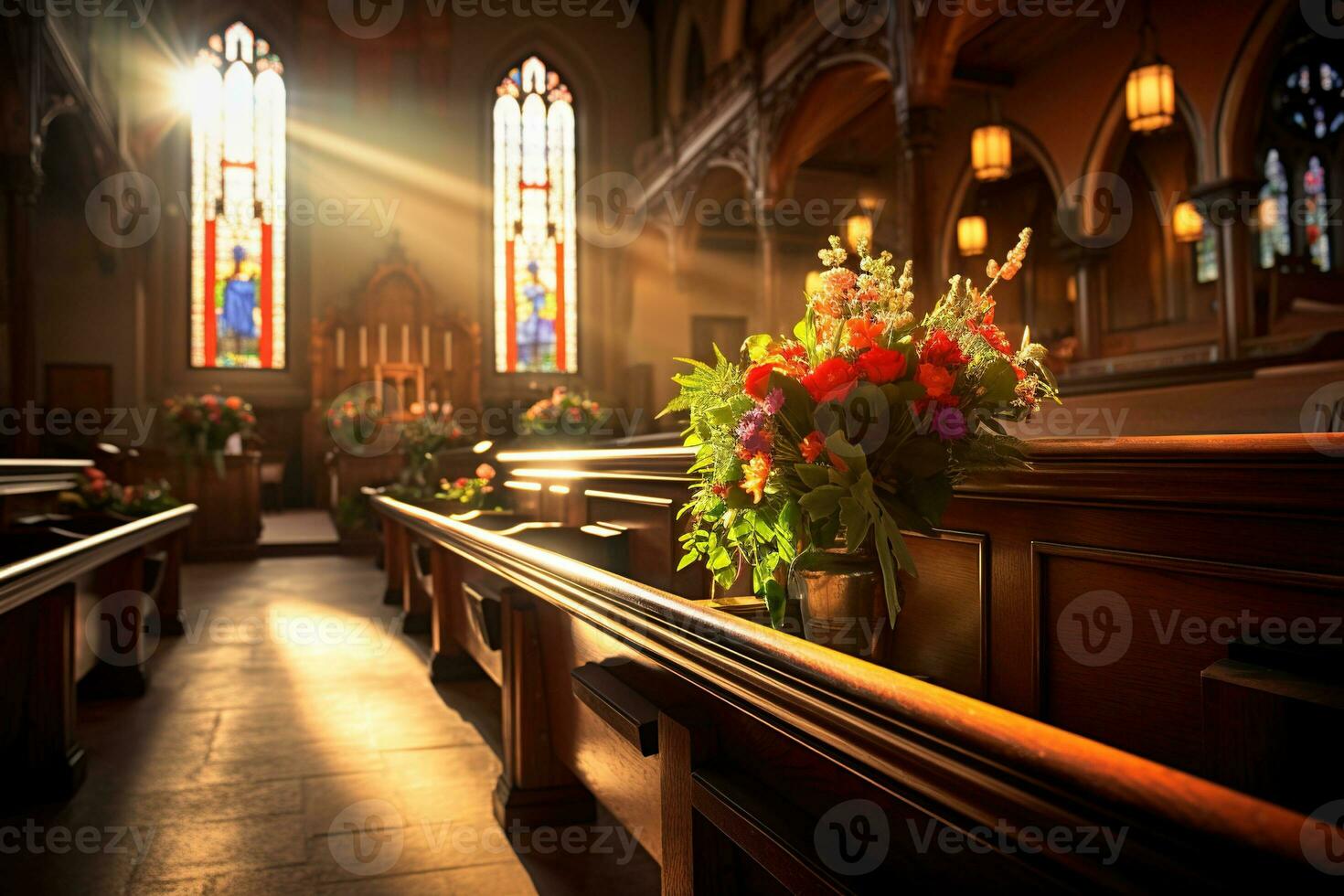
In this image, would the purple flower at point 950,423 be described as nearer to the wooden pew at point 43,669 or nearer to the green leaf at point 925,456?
the green leaf at point 925,456

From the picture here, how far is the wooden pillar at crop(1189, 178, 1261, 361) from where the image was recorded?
6352 millimetres

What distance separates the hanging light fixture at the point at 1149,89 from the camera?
5215 millimetres

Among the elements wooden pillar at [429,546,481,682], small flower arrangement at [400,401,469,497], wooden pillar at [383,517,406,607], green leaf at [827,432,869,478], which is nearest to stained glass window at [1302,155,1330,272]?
small flower arrangement at [400,401,469,497]

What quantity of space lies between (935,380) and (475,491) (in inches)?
149

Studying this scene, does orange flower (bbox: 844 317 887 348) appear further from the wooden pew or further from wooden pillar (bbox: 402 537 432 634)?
A: wooden pillar (bbox: 402 537 432 634)

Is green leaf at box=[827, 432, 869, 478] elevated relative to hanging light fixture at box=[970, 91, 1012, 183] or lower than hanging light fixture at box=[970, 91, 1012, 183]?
lower

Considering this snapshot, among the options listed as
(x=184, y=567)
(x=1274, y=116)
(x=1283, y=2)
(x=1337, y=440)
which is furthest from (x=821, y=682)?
(x=1274, y=116)

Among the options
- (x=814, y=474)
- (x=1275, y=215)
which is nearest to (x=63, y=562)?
(x=814, y=474)

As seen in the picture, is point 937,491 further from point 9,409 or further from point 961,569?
point 9,409

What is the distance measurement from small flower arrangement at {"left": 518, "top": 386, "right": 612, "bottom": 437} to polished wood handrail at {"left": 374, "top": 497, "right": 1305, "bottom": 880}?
16.5 ft

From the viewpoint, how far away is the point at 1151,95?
17.2 ft

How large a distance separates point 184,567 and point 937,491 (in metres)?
7.71

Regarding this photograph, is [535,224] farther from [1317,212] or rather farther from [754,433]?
[754,433]

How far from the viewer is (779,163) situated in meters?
7.83
